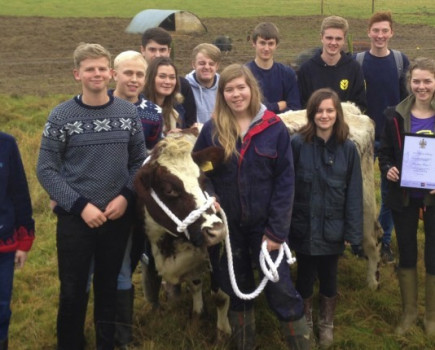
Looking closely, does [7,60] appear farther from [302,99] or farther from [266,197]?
[266,197]

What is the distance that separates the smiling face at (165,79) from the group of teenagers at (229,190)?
0.03 ft

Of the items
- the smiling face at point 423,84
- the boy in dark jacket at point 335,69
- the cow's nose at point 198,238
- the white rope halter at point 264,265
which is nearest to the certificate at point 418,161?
the smiling face at point 423,84

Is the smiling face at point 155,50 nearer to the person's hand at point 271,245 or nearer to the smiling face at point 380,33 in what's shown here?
the smiling face at point 380,33

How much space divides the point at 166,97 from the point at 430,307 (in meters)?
2.75

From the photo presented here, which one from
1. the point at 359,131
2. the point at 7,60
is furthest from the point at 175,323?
the point at 7,60

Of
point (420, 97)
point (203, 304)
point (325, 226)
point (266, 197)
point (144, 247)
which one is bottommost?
point (203, 304)

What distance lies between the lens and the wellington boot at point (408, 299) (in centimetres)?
448

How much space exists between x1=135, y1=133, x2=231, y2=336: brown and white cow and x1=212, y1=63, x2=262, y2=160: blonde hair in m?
0.22

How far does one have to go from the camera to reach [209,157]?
374cm

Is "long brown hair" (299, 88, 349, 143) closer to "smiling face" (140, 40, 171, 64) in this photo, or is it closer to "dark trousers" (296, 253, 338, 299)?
"dark trousers" (296, 253, 338, 299)

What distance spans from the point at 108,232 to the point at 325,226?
160cm

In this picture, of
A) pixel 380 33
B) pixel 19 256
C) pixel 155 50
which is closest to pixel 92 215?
pixel 19 256

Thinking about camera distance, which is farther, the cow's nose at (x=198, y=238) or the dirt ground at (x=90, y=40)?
the dirt ground at (x=90, y=40)

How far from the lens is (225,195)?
382 cm
